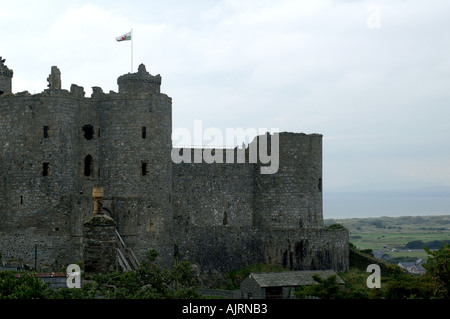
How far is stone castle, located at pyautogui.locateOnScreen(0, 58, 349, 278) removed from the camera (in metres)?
51.3

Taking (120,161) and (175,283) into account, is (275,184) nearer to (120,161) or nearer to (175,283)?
(120,161)

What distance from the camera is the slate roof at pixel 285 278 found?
50.7 m

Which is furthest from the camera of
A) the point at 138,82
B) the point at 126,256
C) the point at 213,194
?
the point at 138,82

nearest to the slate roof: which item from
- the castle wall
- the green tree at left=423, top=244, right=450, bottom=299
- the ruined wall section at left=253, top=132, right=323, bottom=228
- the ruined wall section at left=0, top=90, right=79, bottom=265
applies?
the castle wall

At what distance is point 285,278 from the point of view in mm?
51656

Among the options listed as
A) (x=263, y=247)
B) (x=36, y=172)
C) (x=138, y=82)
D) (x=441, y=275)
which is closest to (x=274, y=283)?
(x=263, y=247)

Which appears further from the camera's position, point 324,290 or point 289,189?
point 289,189

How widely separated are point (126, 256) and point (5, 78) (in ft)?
46.6

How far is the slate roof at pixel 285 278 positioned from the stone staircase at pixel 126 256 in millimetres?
6776

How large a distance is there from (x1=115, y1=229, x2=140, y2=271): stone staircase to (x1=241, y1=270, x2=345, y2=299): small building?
654 centimetres

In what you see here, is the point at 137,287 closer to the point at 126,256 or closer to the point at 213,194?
the point at 126,256

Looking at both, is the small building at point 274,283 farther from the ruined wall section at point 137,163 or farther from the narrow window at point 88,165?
the narrow window at point 88,165

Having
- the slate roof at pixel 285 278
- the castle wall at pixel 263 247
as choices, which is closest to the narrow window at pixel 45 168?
the castle wall at pixel 263 247

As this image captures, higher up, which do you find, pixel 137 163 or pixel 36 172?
pixel 137 163
